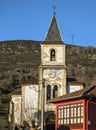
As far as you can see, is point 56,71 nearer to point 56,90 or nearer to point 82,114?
point 56,90

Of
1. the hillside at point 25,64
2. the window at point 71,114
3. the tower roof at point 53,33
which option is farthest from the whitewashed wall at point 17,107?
the window at point 71,114

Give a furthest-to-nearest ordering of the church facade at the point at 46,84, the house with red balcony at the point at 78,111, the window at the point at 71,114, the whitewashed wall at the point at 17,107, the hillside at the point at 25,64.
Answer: the hillside at the point at 25,64
the whitewashed wall at the point at 17,107
the church facade at the point at 46,84
the window at the point at 71,114
the house with red balcony at the point at 78,111

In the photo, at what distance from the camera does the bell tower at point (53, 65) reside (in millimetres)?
69938

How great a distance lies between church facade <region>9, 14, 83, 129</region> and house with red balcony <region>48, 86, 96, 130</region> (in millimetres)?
17867

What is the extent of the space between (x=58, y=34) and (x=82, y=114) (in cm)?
2623

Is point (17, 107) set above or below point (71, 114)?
below

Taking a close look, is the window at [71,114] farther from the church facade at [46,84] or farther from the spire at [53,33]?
the spire at [53,33]

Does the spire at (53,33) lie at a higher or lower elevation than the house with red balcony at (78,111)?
higher

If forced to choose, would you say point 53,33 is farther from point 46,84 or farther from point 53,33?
point 46,84

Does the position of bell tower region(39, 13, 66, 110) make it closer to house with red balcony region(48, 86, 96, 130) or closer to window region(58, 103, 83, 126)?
window region(58, 103, 83, 126)

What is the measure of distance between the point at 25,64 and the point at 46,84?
75193 millimetres

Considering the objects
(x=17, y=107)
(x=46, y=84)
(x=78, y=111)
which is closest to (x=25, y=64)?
(x=17, y=107)

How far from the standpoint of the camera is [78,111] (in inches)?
1891

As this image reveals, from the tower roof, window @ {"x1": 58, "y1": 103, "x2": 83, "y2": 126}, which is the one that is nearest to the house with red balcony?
window @ {"x1": 58, "y1": 103, "x2": 83, "y2": 126}
